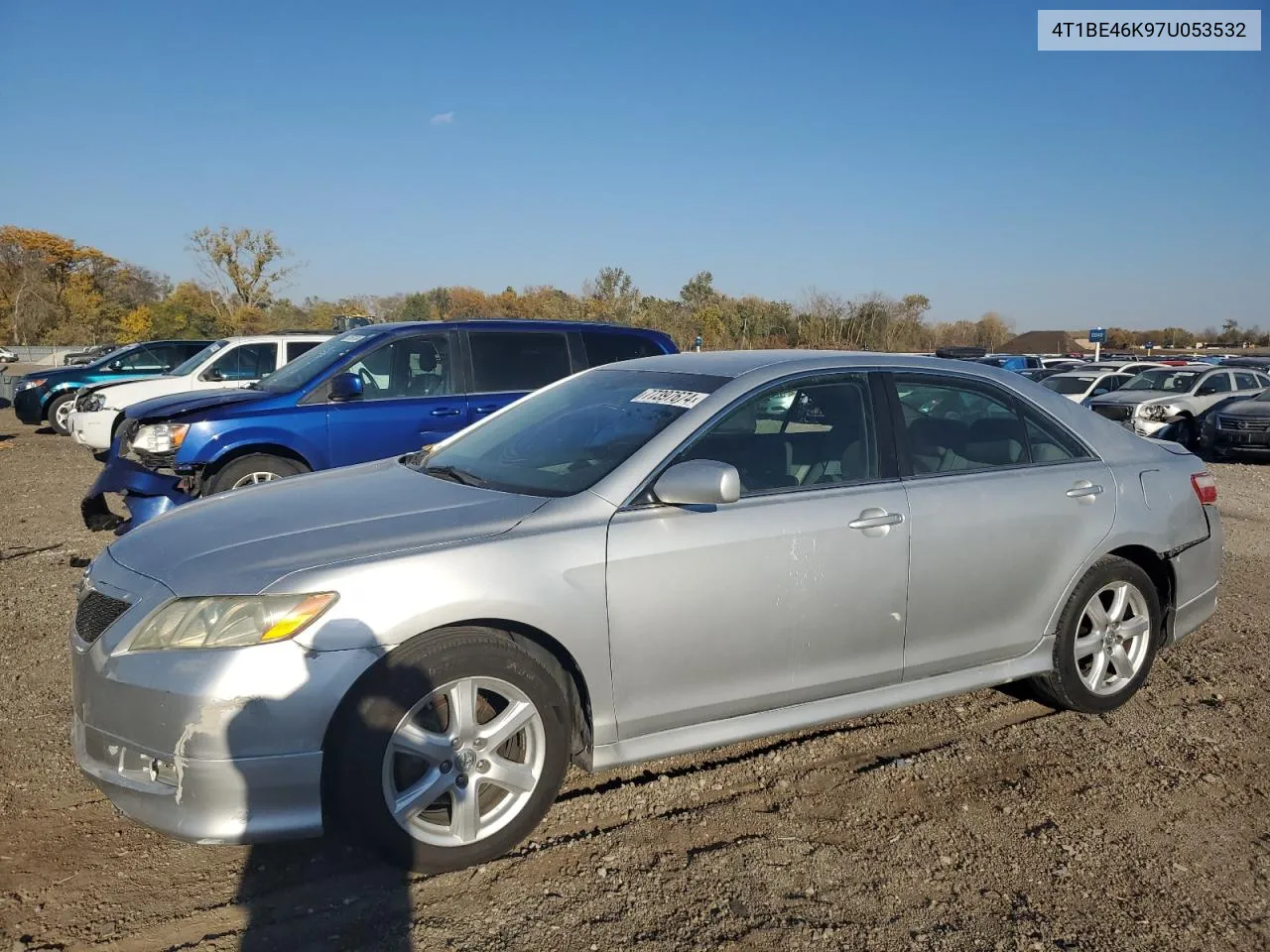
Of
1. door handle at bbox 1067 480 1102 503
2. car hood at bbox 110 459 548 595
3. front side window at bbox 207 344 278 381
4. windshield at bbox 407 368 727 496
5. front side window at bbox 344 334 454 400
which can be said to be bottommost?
door handle at bbox 1067 480 1102 503

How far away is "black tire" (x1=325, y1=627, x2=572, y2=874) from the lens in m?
2.84

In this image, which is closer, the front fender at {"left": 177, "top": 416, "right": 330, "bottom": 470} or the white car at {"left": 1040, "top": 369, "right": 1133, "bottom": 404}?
the front fender at {"left": 177, "top": 416, "right": 330, "bottom": 470}

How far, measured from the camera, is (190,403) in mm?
7477

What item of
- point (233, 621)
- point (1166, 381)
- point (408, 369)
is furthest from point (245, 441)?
point (1166, 381)

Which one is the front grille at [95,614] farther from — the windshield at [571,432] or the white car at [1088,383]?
the white car at [1088,383]

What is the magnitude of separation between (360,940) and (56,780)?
1779 mm

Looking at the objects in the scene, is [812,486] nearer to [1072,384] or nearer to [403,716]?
[403,716]

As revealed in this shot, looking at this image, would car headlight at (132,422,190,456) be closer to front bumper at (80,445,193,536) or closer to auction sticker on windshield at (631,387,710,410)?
front bumper at (80,445,193,536)

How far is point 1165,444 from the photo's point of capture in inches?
195

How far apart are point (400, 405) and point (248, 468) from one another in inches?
49.2

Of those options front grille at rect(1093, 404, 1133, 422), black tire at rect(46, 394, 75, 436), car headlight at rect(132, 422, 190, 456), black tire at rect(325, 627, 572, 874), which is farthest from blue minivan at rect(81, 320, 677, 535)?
front grille at rect(1093, 404, 1133, 422)

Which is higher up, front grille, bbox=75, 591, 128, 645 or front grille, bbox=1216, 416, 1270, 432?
front grille, bbox=75, 591, 128, 645

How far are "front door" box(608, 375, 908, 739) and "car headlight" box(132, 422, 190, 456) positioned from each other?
5060 millimetres

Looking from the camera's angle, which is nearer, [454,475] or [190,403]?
[454,475]
